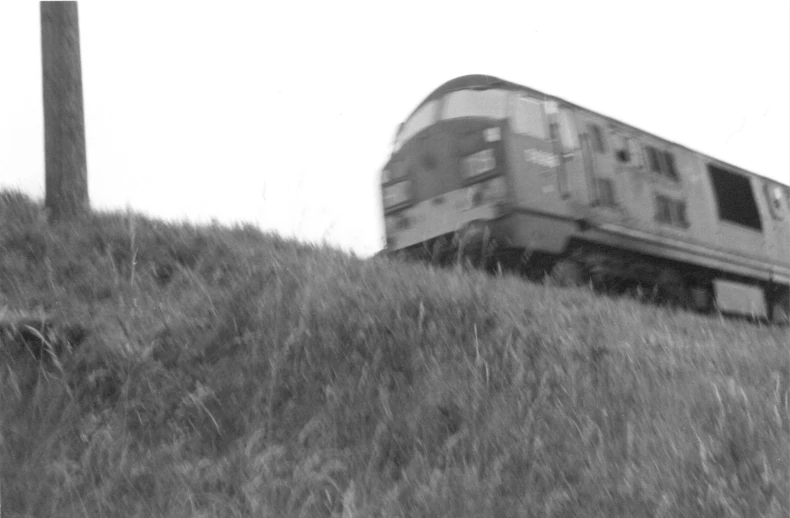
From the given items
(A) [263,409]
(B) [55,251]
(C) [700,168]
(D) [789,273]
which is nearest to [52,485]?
(A) [263,409]

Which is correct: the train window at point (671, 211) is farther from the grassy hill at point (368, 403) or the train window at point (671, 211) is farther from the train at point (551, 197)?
the grassy hill at point (368, 403)

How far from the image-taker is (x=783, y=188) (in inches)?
577

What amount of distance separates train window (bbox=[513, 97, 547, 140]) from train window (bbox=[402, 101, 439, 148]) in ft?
3.45

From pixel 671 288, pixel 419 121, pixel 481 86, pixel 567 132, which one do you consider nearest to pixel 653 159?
pixel 671 288

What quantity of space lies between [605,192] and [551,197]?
103cm

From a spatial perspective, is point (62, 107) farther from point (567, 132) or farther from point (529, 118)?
point (567, 132)

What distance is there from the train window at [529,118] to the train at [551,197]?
0.05ft

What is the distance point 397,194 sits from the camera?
1005 cm

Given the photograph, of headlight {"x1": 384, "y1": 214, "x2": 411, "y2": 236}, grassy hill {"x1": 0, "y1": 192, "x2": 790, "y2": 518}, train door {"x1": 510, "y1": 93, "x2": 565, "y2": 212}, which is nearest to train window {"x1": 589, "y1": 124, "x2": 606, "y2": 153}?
train door {"x1": 510, "y1": 93, "x2": 565, "y2": 212}

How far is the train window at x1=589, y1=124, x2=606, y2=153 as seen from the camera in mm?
10227

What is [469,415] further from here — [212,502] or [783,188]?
[783,188]

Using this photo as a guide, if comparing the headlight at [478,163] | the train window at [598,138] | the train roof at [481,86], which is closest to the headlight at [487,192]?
the headlight at [478,163]

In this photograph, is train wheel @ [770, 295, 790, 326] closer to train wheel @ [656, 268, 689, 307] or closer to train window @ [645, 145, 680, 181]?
train wheel @ [656, 268, 689, 307]

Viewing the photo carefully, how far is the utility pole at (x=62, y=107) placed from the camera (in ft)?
25.1
